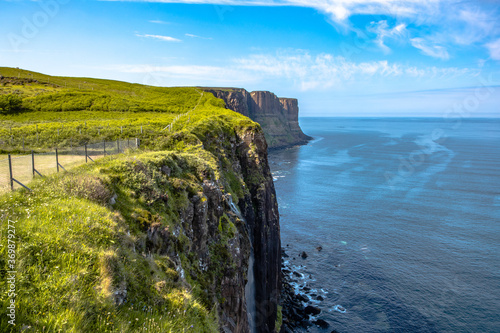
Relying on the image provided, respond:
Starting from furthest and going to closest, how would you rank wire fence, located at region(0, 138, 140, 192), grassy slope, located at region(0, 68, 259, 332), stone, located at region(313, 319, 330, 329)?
stone, located at region(313, 319, 330, 329), wire fence, located at region(0, 138, 140, 192), grassy slope, located at region(0, 68, 259, 332)

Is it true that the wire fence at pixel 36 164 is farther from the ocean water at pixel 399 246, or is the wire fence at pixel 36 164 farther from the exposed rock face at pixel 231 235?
the ocean water at pixel 399 246

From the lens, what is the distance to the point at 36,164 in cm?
1363

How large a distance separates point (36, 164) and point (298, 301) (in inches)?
1483

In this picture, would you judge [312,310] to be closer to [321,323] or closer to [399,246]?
[321,323]

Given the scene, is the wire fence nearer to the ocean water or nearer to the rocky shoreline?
the rocky shoreline

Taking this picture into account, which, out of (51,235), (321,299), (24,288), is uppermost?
(51,235)

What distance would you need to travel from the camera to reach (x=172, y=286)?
10797 millimetres

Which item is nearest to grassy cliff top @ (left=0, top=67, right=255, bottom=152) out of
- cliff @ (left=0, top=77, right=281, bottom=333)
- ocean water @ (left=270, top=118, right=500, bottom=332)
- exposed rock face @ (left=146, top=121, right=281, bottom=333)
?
exposed rock face @ (left=146, top=121, right=281, bottom=333)

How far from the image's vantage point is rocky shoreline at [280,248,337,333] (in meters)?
37.3

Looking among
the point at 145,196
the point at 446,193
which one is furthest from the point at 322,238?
the point at 145,196

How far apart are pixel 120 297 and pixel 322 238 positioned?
54093mm

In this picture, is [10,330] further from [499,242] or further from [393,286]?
[499,242]

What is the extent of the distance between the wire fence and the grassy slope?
0.64 meters

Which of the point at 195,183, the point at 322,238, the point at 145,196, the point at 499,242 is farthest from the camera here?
the point at 322,238
